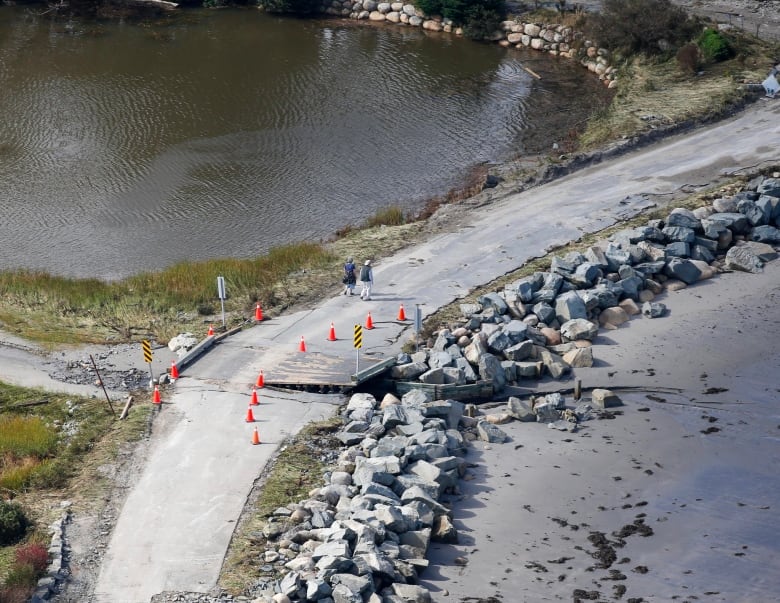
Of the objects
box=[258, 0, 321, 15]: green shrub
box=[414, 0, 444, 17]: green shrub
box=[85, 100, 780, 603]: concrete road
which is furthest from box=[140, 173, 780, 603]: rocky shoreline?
box=[258, 0, 321, 15]: green shrub

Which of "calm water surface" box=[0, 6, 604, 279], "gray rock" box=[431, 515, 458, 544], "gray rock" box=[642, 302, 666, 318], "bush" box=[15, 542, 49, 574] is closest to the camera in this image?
"bush" box=[15, 542, 49, 574]

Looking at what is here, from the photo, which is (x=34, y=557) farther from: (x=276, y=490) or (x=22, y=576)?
(x=276, y=490)

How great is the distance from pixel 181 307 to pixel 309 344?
507 centimetres

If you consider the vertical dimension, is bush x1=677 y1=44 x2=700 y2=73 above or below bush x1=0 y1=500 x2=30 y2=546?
above

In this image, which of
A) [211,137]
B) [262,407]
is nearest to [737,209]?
[262,407]

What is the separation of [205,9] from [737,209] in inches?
1702

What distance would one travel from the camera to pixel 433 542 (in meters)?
22.6

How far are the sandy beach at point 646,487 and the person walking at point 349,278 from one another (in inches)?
257

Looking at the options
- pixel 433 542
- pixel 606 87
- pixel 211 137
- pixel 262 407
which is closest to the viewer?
pixel 433 542

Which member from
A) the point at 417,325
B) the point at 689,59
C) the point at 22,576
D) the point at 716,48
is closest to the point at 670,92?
the point at 689,59

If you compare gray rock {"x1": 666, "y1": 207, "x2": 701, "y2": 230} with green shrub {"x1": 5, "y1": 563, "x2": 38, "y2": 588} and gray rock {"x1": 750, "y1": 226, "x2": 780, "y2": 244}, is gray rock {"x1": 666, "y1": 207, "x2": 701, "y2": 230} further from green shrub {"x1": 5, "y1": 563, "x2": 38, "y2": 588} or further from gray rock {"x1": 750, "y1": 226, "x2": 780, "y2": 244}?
green shrub {"x1": 5, "y1": 563, "x2": 38, "y2": 588}

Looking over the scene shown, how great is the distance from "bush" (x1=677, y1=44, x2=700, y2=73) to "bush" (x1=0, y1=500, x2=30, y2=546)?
1515 inches

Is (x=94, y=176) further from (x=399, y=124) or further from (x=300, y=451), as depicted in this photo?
(x=300, y=451)

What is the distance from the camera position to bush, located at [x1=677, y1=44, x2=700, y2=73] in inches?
2024
